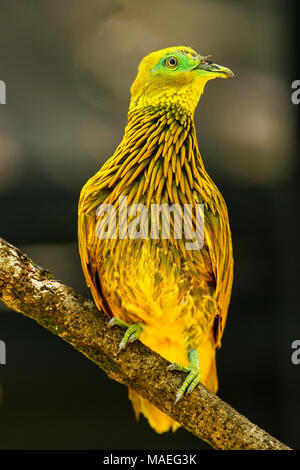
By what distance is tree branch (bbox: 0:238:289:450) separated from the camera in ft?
3.84

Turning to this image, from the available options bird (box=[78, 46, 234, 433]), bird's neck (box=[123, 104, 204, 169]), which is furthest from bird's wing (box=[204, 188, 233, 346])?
bird's neck (box=[123, 104, 204, 169])

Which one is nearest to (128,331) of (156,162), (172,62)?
(156,162)

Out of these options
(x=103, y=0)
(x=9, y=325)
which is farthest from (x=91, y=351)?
(x=103, y=0)

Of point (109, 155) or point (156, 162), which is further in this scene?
point (109, 155)

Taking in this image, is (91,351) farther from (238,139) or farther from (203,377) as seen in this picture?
(238,139)

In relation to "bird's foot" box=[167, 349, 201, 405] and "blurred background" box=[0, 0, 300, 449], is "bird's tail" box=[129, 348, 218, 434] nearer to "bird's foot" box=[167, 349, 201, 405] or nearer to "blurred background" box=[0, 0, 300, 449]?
"blurred background" box=[0, 0, 300, 449]

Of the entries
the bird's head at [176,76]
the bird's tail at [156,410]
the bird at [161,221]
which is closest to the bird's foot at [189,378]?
the bird at [161,221]

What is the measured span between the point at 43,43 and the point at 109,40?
0.62 ft

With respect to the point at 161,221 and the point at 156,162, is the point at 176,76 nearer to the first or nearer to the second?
the point at 156,162

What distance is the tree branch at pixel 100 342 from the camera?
3.84ft

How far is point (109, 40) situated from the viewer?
56.6 inches

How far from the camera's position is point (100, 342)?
120cm

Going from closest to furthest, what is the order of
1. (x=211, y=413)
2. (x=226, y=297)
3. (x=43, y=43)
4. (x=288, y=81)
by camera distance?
1. (x=211, y=413)
2. (x=226, y=297)
3. (x=43, y=43)
4. (x=288, y=81)

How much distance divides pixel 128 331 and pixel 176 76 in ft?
1.99
